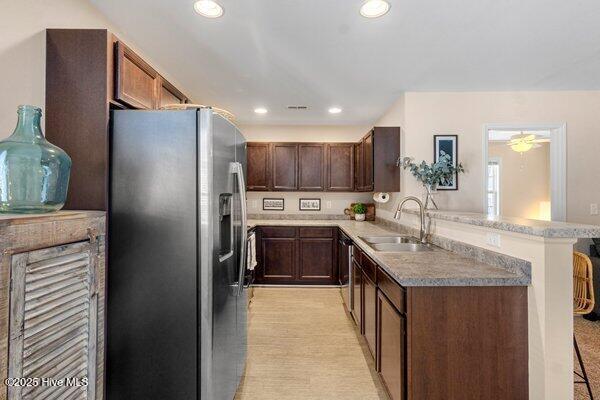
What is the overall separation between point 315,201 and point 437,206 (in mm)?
2168

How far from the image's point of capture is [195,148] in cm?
153

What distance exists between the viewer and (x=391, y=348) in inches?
68.9

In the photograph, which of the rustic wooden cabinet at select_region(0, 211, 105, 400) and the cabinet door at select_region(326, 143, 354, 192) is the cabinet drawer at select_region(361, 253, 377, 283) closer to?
the rustic wooden cabinet at select_region(0, 211, 105, 400)

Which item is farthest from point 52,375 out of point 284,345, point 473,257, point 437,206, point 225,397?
point 437,206

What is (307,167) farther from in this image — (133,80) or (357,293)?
(133,80)

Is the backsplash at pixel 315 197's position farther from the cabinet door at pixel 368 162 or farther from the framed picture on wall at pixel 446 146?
the framed picture on wall at pixel 446 146

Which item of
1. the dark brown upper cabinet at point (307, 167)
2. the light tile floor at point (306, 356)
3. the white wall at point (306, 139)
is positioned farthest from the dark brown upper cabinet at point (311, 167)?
the light tile floor at point (306, 356)

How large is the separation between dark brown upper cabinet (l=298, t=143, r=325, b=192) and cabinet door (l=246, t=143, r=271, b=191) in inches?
20.6

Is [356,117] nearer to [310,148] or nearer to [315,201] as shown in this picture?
[310,148]

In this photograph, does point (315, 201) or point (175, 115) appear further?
point (315, 201)

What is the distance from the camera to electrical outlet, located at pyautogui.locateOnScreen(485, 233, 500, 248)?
1833 mm

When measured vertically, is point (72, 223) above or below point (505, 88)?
below

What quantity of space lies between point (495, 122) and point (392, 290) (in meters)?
2.69

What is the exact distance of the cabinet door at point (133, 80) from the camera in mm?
1587
